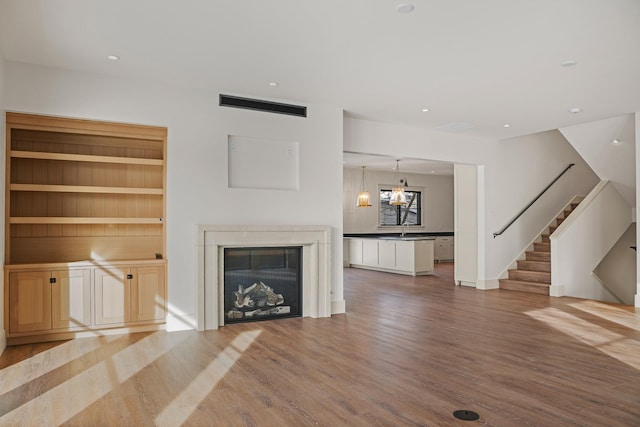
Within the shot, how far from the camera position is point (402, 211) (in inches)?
567

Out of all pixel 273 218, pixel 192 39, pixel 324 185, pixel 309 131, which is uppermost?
pixel 192 39

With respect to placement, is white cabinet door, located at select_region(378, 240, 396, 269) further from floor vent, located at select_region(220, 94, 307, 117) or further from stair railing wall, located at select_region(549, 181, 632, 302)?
floor vent, located at select_region(220, 94, 307, 117)

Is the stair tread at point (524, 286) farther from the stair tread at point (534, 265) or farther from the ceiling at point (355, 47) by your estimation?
the ceiling at point (355, 47)

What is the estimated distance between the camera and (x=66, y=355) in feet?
14.3

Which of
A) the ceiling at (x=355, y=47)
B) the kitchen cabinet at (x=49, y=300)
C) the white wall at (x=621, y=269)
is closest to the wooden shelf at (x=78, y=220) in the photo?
the kitchen cabinet at (x=49, y=300)

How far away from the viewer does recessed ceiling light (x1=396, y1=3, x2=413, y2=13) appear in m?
3.46

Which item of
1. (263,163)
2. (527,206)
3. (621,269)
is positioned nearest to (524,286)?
(527,206)

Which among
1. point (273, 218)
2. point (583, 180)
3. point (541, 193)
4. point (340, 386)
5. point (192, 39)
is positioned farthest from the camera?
point (583, 180)

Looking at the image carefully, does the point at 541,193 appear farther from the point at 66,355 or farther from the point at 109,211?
the point at 66,355

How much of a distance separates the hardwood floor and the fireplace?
0.67 ft

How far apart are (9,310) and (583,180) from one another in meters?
10.4

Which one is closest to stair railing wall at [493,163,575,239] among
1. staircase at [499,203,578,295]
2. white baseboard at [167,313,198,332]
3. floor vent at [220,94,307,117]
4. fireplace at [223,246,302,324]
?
staircase at [499,203,578,295]

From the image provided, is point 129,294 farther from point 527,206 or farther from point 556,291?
point 527,206

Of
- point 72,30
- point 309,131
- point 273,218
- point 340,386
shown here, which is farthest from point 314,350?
point 72,30
